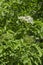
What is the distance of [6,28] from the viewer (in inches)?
111

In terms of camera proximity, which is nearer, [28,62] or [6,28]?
[28,62]

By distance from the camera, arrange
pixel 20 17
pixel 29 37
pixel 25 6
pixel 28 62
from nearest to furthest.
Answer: pixel 28 62 → pixel 29 37 → pixel 20 17 → pixel 25 6

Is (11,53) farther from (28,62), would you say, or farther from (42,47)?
(42,47)

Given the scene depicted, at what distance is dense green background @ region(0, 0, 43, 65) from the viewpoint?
2.55 metres

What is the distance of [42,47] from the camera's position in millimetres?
2846

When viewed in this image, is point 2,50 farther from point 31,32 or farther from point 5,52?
point 31,32

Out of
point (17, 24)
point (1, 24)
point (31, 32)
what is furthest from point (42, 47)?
point (1, 24)

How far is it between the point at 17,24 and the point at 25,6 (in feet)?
1.50

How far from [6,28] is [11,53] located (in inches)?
16.4

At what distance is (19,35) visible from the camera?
271 cm

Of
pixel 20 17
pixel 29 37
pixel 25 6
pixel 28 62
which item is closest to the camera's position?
pixel 28 62

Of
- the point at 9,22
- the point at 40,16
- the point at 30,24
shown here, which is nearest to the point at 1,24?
the point at 9,22

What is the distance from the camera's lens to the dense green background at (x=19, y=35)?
2549 millimetres

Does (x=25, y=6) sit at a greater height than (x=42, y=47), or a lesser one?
greater
